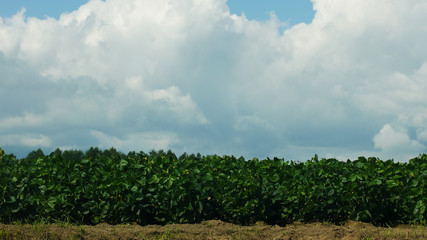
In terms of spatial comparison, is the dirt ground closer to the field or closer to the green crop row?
the field

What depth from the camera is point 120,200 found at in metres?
8.21

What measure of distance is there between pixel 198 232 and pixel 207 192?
3.70ft

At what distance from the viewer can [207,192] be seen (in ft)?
26.5

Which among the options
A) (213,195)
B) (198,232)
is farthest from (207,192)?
(198,232)

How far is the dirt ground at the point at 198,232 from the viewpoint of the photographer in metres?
6.83

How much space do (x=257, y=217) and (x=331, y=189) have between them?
5.01 ft

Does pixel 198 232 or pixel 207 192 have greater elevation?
pixel 207 192

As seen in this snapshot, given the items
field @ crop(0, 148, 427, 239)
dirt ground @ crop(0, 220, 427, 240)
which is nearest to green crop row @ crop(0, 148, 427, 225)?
field @ crop(0, 148, 427, 239)

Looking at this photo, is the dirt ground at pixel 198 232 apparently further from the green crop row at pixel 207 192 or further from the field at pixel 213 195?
the green crop row at pixel 207 192

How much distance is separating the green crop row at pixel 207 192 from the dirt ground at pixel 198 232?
0.54 m

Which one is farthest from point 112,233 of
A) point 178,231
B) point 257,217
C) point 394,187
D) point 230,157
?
point 394,187

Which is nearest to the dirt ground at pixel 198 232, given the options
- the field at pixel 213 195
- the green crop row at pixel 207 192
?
the field at pixel 213 195

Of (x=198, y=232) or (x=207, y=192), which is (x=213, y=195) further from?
(x=198, y=232)

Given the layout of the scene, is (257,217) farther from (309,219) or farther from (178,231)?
(178,231)
